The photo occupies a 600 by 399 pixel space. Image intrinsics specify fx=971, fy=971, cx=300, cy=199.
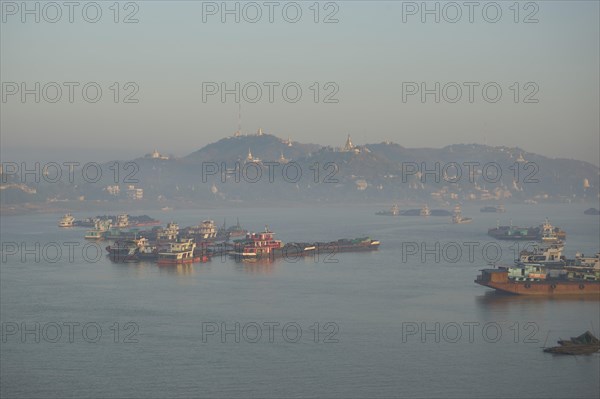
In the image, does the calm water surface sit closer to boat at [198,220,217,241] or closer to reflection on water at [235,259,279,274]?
reflection on water at [235,259,279,274]

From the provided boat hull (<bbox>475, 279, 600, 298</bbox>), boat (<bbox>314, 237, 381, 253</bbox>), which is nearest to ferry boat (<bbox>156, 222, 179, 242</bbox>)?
boat (<bbox>314, 237, 381, 253</bbox>)

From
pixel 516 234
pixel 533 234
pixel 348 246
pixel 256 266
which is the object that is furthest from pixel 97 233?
pixel 533 234

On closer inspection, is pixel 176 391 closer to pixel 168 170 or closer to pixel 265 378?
pixel 265 378

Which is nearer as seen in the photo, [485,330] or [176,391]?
[176,391]

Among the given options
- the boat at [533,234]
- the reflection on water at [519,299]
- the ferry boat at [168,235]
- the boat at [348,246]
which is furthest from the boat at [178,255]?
the boat at [533,234]

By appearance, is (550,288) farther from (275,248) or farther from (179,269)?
(275,248)

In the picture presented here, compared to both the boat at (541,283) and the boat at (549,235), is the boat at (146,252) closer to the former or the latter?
the boat at (541,283)

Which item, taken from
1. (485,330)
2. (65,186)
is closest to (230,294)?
(485,330)
